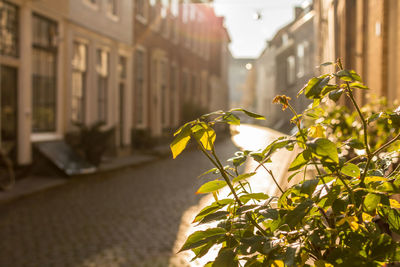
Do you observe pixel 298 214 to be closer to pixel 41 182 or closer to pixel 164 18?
pixel 41 182

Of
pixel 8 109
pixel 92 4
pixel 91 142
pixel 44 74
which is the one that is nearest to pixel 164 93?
pixel 92 4

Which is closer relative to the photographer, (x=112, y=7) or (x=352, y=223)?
(x=352, y=223)

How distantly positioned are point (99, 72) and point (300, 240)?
13.3m

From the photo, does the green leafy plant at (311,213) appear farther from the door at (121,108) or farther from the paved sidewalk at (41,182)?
the door at (121,108)

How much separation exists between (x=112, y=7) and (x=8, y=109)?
6.30 meters

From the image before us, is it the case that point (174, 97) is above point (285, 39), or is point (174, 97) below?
below

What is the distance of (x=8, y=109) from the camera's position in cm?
938

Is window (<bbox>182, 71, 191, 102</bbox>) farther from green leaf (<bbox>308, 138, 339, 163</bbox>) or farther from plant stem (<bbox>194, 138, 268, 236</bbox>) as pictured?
green leaf (<bbox>308, 138, 339, 163</bbox>)

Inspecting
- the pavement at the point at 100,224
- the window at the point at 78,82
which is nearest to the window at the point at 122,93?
the window at the point at 78,82

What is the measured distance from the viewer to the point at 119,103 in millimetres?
15406

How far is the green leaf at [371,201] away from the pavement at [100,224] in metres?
0.66

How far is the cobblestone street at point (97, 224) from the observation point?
15.4 ft

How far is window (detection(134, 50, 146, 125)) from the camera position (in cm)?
1686

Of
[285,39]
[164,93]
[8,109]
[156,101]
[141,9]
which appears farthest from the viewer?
[285,39]
